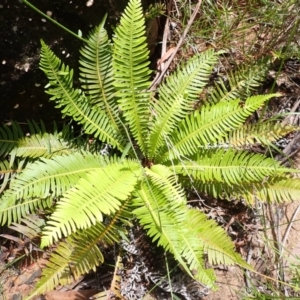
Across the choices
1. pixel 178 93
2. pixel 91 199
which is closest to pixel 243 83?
pixel 178 93

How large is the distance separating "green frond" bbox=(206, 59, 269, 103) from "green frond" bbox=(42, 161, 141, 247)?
27.5 inches

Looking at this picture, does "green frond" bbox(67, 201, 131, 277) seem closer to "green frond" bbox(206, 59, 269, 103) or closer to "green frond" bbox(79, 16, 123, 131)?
"green frond" bbox(79, 16, 123, 131)

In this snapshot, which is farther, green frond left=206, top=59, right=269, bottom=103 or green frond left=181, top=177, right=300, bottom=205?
green frond left=206, top=59, right=269, bottom=103

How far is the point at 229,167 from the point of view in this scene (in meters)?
2.32

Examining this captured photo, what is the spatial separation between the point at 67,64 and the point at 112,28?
305mm

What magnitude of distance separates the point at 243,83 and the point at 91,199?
1120mm

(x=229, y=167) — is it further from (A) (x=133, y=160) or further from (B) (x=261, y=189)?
(A) (x=133, y=160)

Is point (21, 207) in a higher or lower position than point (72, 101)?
lower

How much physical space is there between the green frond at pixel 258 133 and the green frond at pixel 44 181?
0.75 metres

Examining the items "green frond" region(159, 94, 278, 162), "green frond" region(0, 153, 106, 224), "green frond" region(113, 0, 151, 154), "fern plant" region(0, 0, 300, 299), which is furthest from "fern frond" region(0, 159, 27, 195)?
"green frond" region(159, 94, 278, 162)

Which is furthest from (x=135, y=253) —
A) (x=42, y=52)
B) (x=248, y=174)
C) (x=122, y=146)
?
(x=42, y=52)

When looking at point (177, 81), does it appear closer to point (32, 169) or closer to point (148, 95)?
point (148, 95)

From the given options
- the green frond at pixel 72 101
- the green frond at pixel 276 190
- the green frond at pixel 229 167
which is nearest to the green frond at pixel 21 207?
the green frond at pixel 72 101

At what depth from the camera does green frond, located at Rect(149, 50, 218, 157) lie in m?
2.38
